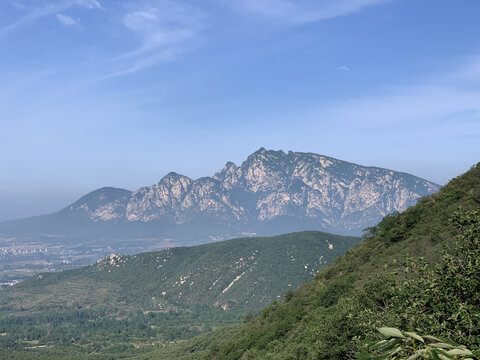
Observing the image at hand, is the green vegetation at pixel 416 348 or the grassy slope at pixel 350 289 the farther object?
the grassy slope at pixel 350 289

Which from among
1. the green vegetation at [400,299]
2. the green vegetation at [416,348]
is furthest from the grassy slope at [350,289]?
the green vegetation at [416,348]

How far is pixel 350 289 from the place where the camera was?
68062 millimetres

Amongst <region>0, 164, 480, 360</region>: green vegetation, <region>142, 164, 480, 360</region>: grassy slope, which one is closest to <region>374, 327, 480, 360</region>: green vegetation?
<region>0, 164, 480, 360</region>: green vegetation

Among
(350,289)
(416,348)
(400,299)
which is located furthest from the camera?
(350,289)

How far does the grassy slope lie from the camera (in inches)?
1810

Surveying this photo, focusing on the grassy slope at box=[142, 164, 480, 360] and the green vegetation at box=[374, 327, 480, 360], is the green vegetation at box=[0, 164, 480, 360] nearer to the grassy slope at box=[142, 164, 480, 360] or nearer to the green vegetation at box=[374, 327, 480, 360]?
the green vegetation at box=[374, 327, 480, 360]

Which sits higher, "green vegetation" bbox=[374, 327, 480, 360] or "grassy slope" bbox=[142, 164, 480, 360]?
"green vegetation" bbox=[374, 327, 480, 360]

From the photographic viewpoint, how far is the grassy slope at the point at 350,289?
151 ft

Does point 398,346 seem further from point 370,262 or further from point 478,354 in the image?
point 370,262

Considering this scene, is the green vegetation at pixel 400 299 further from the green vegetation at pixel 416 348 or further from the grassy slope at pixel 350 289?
the grassy slope at pixel 350 289

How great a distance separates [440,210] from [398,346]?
81640 mm

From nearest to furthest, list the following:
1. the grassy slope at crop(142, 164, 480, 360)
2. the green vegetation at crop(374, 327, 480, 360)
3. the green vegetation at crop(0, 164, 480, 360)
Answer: the green vegetation at crop(374, 327, 480, 360)
the green vegetation at crop(0, 164, 480, 360)
the grassy slope at crop(142, 164, 480, 360)

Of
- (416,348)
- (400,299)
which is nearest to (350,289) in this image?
(400,299)

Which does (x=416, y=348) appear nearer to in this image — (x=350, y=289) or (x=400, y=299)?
(x=400, y=299)
